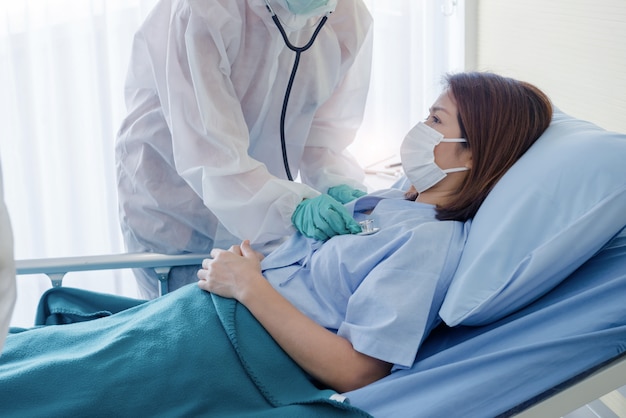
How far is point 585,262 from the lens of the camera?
1445 mm

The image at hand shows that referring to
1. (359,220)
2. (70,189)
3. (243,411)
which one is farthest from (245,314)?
(70,189)

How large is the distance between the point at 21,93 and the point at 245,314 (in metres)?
1.44

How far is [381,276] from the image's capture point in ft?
4.79

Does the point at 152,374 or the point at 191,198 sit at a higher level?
the point at 191,198

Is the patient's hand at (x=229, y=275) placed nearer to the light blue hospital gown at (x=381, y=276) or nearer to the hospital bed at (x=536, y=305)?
the light blue hospital gown at (x=381, y=276)

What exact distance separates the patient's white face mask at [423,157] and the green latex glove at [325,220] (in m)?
0.17

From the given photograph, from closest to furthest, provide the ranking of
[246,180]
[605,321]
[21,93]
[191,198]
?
1. [605,321]
2. [246,180]
3. [191,198]
4. [21,93]

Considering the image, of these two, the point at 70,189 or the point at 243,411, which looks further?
the point at 70,189

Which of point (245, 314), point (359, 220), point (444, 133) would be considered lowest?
point (245, 314)

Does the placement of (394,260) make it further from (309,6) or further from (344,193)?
(309,6)

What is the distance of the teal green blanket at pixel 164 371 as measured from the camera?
4.35 ft

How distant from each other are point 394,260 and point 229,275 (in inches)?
13.2

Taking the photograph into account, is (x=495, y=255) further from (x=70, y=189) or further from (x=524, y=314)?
(x=70, y=189)

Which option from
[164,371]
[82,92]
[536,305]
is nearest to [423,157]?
[536,305]
